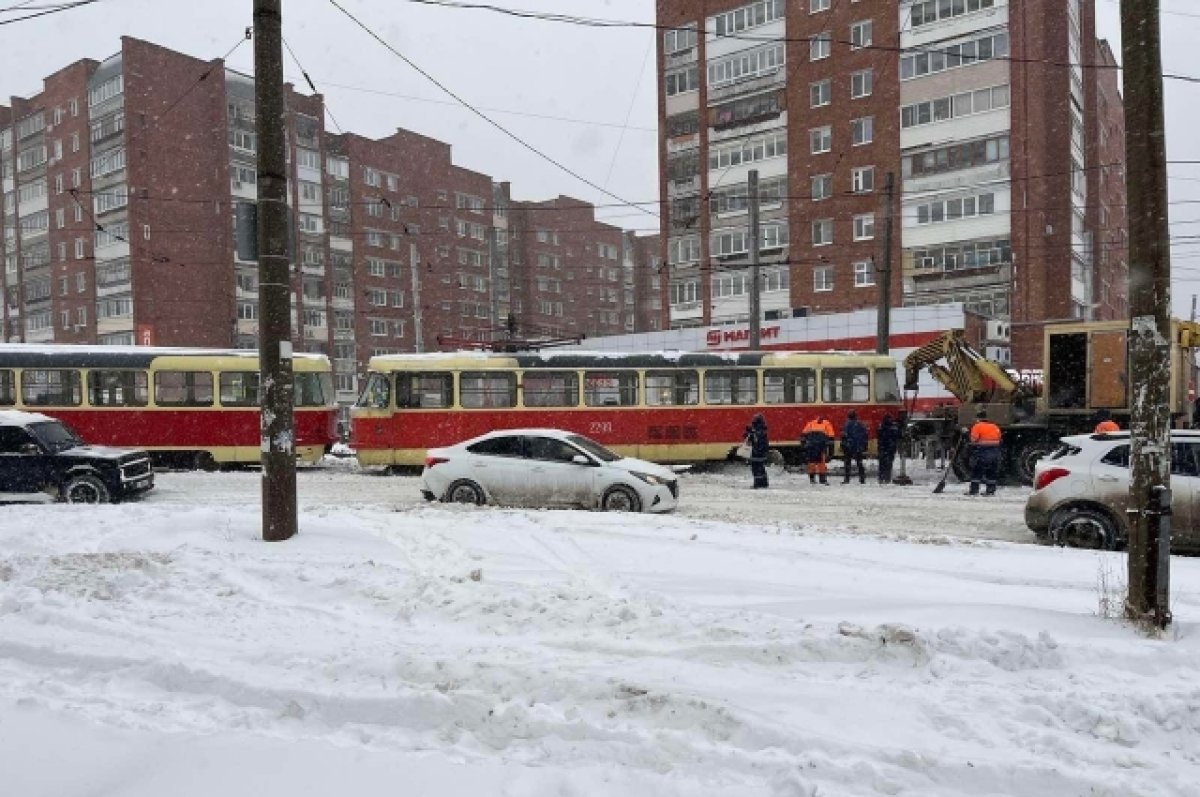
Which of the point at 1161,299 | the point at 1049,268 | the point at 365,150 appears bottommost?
the point at 1161,299

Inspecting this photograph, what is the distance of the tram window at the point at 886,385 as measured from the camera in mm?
20656

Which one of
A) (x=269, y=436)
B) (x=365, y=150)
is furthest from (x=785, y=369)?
(x=365, y=150)

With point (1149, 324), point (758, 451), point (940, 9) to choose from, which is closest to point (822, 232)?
point (940, 9)

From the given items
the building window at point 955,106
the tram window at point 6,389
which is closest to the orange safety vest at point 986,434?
the tram window at point 6,389

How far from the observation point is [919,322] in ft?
117

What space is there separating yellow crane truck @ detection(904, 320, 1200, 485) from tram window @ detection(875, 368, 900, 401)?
133 centimetres

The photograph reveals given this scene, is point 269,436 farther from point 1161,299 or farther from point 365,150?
point 365,150

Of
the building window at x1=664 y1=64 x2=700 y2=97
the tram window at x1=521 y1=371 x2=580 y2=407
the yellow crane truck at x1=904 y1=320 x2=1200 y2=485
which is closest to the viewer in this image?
the yellow crane truck at x1=904 y1=320 x2=1200 y2=485

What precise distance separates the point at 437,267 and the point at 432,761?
242 ft

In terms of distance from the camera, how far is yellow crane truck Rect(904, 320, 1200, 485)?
55.5 ft

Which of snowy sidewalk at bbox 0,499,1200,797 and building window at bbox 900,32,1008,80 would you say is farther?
building window at bbox 900,32,1008,80

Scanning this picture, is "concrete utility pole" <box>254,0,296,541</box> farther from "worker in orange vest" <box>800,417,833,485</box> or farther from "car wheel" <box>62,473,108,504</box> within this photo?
"worker in orange vest" <box>800,417,833,485</box>

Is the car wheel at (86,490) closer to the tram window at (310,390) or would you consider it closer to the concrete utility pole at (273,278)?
the concrete utility pole at (273,278)

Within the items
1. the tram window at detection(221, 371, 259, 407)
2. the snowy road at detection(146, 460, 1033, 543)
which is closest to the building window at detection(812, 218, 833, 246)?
the snowy road at detection(146, 460, 1033, 543)
